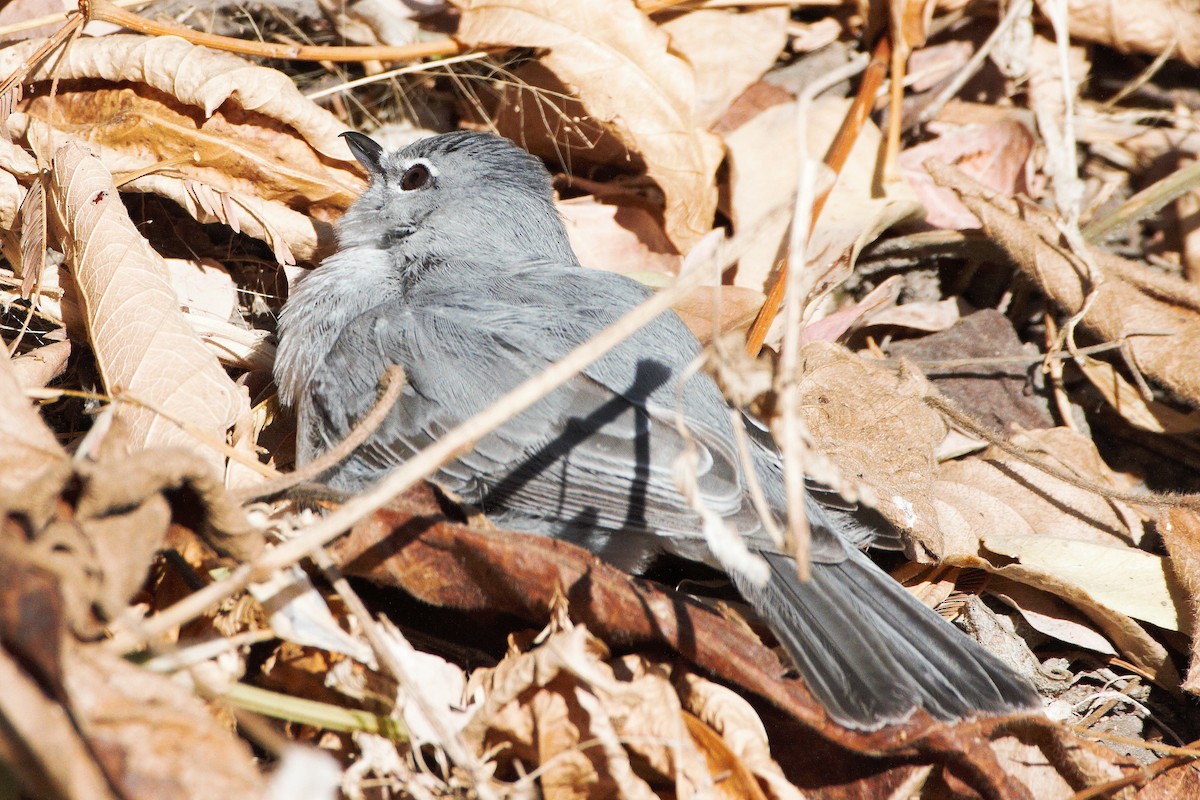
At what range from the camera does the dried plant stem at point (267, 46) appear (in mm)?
3324

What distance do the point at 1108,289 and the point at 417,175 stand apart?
8.34 ft

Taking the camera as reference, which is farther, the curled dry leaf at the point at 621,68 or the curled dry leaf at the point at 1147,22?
the curled dry leaf at the point at 1147,22

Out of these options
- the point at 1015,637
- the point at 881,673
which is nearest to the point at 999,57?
the point at 1015,637

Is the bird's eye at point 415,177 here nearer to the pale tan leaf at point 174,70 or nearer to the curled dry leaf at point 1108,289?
the pale tan leaf at point 174,70

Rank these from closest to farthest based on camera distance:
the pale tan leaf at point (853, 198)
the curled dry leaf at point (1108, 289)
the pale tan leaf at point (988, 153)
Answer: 1. the curled dry leaf at point (1108, 289)
2. the pale tan leaf at point (853, 198)
3. the pale tan leaf at point (988, 153)

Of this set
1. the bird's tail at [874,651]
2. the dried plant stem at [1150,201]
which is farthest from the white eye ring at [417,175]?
the dried plant stem at [1150,201]

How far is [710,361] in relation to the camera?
6.41ft

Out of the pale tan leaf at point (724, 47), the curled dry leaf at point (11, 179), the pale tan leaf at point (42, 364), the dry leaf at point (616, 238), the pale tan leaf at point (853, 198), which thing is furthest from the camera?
the pale tan leaf at point (724, 47)

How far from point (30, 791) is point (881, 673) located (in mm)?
1740

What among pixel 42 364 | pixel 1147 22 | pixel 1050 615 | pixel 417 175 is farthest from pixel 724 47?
pixel 42 364

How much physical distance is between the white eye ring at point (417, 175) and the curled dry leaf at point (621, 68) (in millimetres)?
605

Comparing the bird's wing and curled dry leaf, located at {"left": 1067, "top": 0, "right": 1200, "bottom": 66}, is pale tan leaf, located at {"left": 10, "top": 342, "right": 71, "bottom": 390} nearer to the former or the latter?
the bird's wing

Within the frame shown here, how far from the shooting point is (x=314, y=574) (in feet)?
7.89

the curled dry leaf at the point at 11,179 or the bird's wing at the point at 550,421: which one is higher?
the curled dry leaf at the point at 11,179
